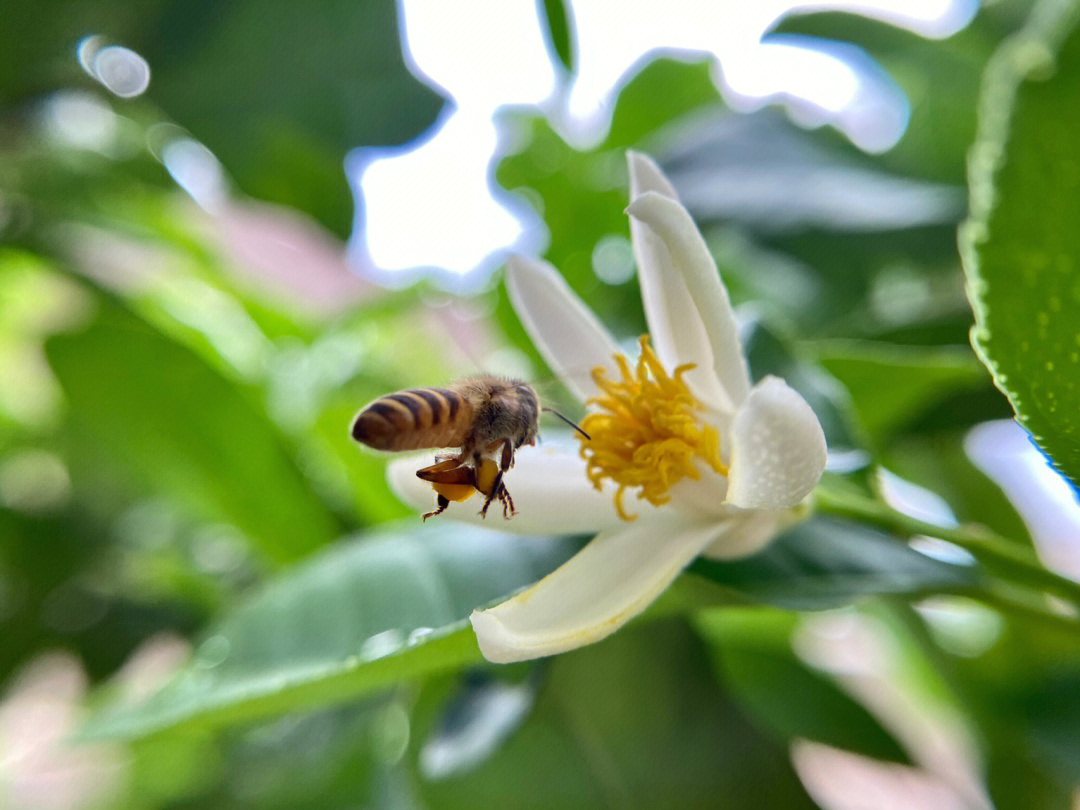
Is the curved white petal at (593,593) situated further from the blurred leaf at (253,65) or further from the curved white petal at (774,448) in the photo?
the blurred leaf at (253,65)

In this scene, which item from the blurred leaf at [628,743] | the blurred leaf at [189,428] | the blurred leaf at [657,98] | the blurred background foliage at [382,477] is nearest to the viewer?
the blurred background foliage at [382,477]

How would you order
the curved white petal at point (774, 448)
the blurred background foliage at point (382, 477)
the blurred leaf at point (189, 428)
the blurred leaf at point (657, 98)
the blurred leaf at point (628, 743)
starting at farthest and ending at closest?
the blurred leaf at point (657, 98) < the blurred leaf at point (189, 428) < the blurred leaf at point (628, 743) < the blurred background foliage at point (382, 477) < the curved white petal at point (774, 448)

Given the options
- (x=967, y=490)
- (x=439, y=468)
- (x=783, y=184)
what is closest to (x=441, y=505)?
(x=439, y=468)

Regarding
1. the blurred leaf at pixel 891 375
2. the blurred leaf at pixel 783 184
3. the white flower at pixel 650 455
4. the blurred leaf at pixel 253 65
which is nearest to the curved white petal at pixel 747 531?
the white flower at pixel 650 455

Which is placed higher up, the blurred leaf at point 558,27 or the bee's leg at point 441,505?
the blurred leaf at point 558,27

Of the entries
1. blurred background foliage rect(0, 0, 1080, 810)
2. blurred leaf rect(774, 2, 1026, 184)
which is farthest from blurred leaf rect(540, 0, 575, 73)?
blurred leaf rect(774, 2, 1026, 184)

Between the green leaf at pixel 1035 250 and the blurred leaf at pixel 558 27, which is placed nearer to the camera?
the green leaf at pixel 1035 250

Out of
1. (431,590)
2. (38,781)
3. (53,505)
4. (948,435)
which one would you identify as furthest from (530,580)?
(38,781)
